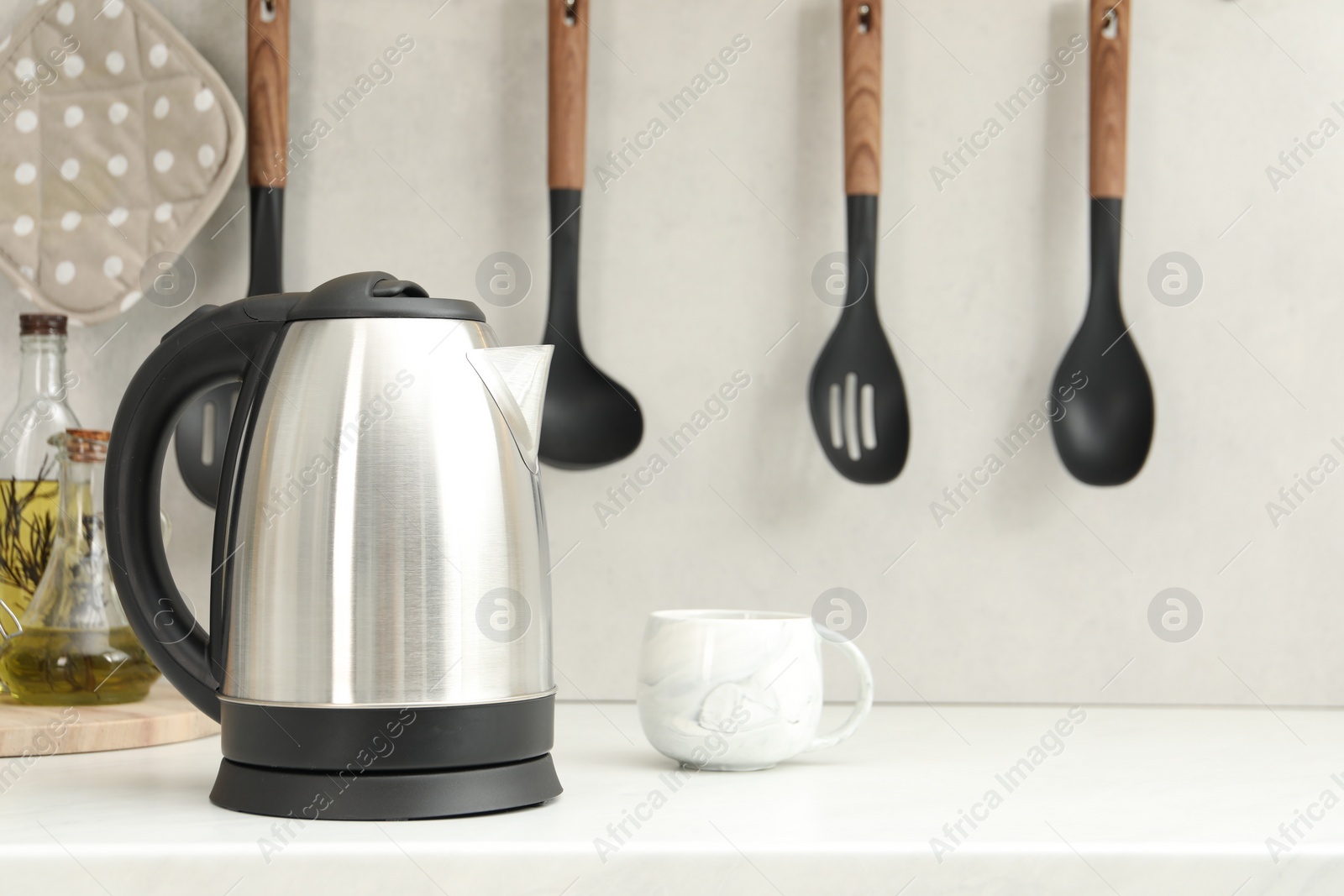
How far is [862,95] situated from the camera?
96cm

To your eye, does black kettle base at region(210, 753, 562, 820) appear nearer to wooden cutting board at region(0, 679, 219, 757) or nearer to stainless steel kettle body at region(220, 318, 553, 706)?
stainless steel kettle body at region(220, 318, 553, 706)

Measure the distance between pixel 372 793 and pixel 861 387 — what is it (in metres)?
0.57

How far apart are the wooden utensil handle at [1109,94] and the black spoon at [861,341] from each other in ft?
0.62

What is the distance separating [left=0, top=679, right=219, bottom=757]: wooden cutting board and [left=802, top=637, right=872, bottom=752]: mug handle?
1.27ft

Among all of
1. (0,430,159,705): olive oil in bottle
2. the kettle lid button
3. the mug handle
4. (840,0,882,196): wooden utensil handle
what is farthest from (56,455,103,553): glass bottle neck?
(840,0,882,196): wooden utensil handle

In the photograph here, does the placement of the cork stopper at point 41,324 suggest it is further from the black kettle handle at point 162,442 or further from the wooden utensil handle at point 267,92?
the black kettle handle at point 162,442

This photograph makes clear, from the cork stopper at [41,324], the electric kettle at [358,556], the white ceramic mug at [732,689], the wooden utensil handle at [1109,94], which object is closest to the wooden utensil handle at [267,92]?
the cork stopper at [41,324]

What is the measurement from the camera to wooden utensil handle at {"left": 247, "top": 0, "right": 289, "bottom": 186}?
0.96 m

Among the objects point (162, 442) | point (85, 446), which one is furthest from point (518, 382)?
point (85, 446)

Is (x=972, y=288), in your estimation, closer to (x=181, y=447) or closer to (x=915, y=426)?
(x=915, y=426)

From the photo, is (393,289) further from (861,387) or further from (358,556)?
(861,387)

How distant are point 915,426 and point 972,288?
0.44 feet

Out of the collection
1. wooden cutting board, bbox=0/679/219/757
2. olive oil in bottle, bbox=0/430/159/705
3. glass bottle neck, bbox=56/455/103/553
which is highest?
glass bottle neck, bbox=56/455/103/553

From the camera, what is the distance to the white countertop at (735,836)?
19.2 inches
